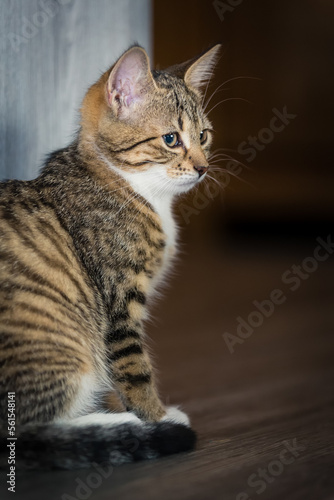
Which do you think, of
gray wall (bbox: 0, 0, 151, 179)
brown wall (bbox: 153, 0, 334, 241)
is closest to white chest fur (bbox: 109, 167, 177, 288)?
gray wall (bbox: 0, 0, 151, 179)

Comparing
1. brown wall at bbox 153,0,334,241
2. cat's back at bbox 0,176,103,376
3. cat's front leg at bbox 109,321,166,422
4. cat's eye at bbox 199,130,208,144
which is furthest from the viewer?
brown wall at bbox 153,0,334,241

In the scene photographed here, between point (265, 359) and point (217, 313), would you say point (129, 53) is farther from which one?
point (217, 313)

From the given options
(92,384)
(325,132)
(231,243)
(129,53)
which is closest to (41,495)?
(92,384)

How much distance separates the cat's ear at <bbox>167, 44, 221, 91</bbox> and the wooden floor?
892 millimetres

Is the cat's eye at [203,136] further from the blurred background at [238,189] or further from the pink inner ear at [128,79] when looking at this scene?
the pink inner ear at [128,79]

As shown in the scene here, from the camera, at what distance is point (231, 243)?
4840 mm

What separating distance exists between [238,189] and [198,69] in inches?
120

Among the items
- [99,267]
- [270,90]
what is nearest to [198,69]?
[99,267]

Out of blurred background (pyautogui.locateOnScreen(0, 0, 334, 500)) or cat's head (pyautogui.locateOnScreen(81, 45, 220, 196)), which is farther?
blurred background (pyautogui.locateOnScreen(0, 0, 334, 500))

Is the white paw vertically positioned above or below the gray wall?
below

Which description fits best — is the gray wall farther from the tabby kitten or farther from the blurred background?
the tabby kitten

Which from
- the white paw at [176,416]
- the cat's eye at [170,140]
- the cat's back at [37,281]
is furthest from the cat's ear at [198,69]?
the white paw at [176,416]

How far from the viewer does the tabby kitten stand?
119 cm

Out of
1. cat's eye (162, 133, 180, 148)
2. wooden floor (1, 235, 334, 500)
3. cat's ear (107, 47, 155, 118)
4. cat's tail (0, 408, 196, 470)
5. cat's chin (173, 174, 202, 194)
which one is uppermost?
cat's ear (107, 47, 155, 118)
